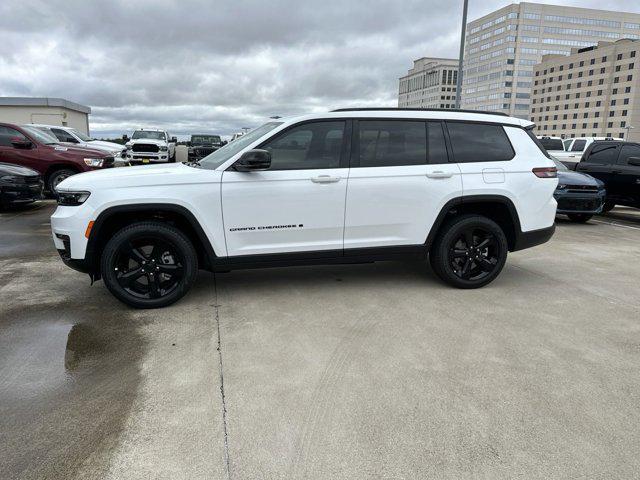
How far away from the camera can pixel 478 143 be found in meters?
5.09

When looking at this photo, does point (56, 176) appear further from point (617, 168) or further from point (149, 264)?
point (617, 168)

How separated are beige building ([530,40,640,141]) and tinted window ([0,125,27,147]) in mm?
110067

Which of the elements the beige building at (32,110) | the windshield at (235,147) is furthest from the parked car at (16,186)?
the beige building at (32,110)

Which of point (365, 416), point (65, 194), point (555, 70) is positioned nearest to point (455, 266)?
point (365, 416)

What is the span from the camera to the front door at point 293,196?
14.5 ft

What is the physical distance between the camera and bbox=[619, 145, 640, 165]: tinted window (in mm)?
10812

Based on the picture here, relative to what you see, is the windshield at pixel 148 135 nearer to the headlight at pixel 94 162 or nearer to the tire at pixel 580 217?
the headlight at pixel 94 162

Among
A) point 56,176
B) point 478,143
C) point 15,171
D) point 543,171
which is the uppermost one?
point 478,143

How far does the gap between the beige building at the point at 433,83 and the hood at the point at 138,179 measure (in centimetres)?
13464

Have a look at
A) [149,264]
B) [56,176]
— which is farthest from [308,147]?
[56,176]

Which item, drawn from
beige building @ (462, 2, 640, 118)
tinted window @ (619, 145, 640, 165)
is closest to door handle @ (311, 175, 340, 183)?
tinted window @ (619, 145, 640, 165)

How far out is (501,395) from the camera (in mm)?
3041

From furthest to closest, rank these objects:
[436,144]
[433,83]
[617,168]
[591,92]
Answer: [433,83]
[591,92]
[617,168]
[436,144]

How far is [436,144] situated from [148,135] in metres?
21.6
